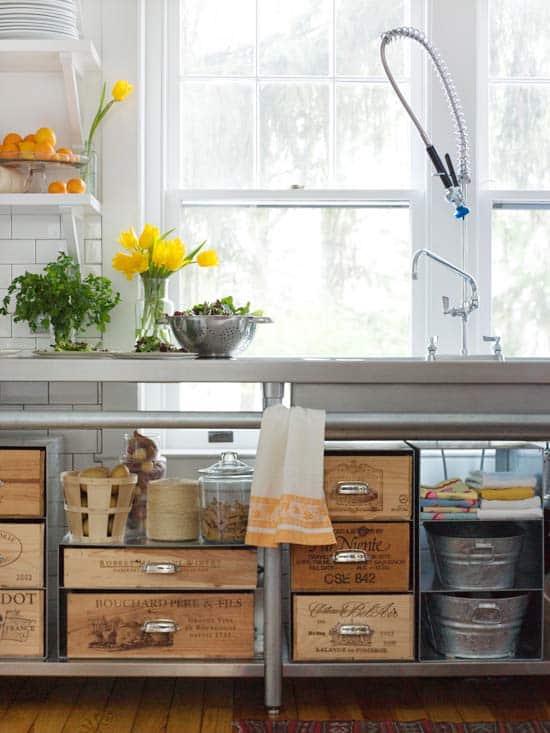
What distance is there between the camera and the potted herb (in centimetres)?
322

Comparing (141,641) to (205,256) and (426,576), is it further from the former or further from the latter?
(205,256)

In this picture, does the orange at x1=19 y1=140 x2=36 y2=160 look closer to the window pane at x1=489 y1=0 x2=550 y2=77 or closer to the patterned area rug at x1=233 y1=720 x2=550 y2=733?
the window pane at x1=489 y1=0 x2=550 y2=77

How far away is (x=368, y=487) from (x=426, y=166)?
1.31m

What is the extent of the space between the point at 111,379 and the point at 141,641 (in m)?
0.71

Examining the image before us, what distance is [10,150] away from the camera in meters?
3.22

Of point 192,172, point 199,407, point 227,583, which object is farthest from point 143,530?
point 192,172

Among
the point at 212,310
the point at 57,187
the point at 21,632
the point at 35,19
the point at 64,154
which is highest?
the point at 35,19

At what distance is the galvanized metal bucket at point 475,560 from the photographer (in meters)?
2.79

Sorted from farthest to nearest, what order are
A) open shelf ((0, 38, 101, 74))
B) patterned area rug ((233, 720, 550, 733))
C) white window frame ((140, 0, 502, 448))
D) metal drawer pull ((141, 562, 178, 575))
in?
1. white window frame ((140, 0, 502, 448))
2. open shelf ((0, 38, 101, 74))
3. metal drawer pull ((141, 562, 178, 575))
4. patterned area rug ((233, 720, 550, 733))

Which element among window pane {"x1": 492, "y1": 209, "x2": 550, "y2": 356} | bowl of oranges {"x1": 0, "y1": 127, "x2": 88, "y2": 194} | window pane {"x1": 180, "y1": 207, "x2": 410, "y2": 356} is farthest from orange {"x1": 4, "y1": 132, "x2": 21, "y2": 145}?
window pane {"x1": 492, "y1": 209, "x2": 550, "y2": 356}

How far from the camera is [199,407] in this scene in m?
3.57

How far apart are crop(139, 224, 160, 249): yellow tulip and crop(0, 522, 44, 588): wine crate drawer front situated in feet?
3.22

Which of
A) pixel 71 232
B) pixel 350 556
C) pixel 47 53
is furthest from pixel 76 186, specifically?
pixel 350 556

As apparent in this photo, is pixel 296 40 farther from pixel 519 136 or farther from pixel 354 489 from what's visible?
pixel 354 489
